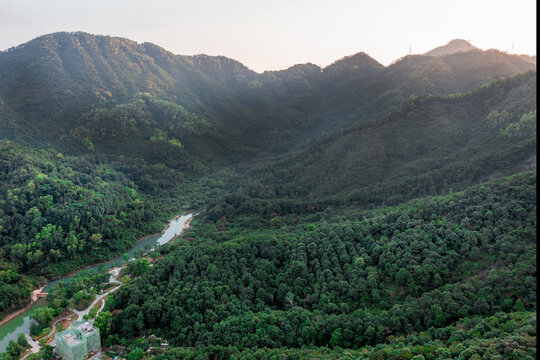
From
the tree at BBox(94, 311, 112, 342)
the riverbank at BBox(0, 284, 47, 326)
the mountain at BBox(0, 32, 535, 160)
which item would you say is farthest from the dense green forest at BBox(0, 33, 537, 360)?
the mountain at BBox(0, 32, 535, 160)

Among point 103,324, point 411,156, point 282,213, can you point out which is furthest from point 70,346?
point 411,156

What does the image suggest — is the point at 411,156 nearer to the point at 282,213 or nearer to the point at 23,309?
the point at 282,213

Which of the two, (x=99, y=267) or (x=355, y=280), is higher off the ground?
(x=355, y=280)

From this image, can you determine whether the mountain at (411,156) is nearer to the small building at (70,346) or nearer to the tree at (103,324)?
the tree at (103,324)

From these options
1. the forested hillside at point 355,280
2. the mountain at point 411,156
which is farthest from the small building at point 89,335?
the mountain at point 411,156

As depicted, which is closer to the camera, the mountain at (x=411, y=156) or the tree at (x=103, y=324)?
the tree at (x=103, y=324)

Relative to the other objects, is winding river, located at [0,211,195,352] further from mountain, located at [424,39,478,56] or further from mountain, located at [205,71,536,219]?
mountain, located at [424,39,478,56]
